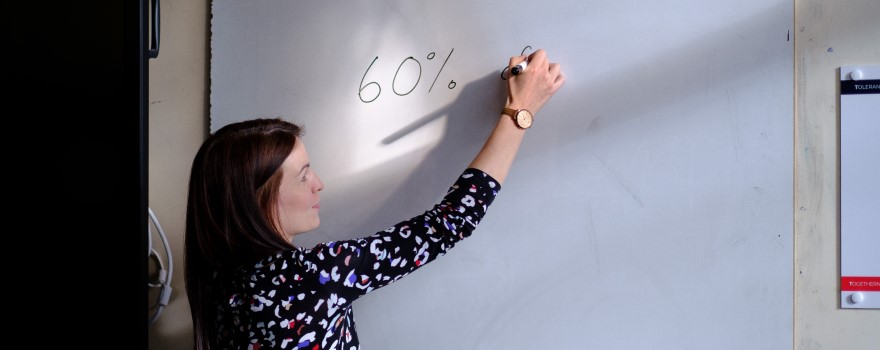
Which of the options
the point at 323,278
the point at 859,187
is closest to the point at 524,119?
the point at 323,278

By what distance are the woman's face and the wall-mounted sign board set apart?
2.77ft

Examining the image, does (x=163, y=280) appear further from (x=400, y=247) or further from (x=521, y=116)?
(x=521, y=116)

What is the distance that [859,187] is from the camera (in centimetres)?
93

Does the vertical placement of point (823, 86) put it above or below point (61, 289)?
above

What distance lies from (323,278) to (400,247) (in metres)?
0.12

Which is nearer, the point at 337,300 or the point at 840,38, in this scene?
the point at 337,300

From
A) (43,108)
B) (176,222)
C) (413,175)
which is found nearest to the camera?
(43,108)

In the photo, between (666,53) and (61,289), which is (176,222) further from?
(666,53)

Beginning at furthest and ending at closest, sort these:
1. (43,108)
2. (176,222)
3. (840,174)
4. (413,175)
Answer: (176,222) < (413,175) < (840,174) < (43,108)

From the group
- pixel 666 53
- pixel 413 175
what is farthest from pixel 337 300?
pixel 666 53

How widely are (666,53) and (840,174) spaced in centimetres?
34

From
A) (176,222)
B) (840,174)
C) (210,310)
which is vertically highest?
(840,174)

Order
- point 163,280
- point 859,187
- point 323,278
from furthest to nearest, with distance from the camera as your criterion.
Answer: point 163,280, point 859,187, point 323,278

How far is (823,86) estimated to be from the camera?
0.94 meters
